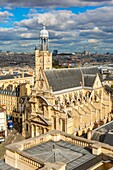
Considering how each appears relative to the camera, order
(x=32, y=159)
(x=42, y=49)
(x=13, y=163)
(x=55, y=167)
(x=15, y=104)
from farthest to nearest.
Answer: (x=15, y=104)
(x=42, y=49)
(x=13, y=163)
(x=32, y=159)
(x=55, y=167)

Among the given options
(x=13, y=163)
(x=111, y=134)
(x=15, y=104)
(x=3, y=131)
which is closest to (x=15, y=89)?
(x=15, y=104)

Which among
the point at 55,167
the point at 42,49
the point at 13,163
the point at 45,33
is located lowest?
the point at 13,163

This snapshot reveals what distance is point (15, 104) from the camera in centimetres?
7619

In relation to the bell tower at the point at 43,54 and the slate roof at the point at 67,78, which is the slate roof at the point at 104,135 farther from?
the bell tower at the point at 43,54

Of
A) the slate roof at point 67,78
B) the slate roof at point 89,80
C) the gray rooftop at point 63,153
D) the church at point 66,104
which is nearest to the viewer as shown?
the gray rooftop at point 63,153

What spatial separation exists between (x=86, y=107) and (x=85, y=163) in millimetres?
40829

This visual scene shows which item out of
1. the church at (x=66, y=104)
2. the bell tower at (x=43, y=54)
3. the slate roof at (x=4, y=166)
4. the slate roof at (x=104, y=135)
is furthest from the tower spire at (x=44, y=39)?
the slate roof at (x=4, y=166)

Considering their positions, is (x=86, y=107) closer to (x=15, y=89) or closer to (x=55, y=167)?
(x=15, y=89)

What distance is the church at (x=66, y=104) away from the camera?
48.7 meters

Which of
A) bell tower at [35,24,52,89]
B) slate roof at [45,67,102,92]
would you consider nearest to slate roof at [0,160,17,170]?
slate roof at [45,67,102,92]

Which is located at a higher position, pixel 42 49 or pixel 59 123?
pixel 42 49

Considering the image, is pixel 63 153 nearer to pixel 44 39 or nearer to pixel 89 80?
pixel 89 80

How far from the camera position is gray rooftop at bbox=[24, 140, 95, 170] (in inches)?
555

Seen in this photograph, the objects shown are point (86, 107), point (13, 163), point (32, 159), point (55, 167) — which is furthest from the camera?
point (86, 107)
